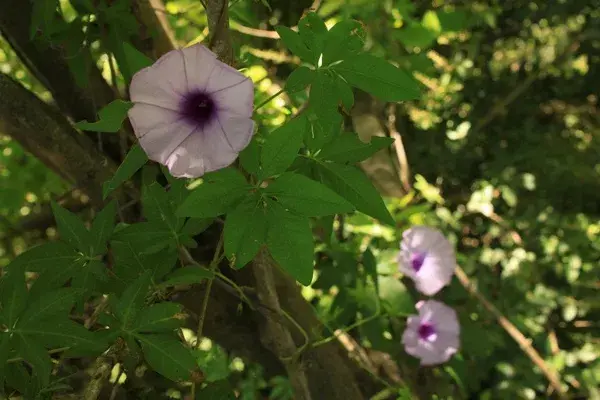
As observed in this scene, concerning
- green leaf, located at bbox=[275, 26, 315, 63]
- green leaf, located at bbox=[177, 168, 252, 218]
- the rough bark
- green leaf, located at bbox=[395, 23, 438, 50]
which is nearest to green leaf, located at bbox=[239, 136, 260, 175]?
green leaf, located at bbox=[177, 168, 252, 218]

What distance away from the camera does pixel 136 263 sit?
770 mm

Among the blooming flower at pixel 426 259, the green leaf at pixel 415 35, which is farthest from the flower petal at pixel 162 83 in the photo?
the green leaf at pixel 415 35

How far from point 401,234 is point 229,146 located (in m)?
0.91

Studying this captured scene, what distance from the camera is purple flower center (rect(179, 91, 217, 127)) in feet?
2.11

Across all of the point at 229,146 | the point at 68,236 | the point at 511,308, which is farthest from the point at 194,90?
the point at 511,308

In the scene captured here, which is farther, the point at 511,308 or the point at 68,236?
the point at 511,308

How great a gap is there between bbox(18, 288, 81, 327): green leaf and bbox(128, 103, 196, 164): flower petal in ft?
0.60

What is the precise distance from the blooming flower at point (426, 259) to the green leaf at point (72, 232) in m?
0.75

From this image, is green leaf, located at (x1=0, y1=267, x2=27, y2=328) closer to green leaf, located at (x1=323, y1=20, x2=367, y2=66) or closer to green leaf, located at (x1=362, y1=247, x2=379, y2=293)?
green leaf, located at (x1=323, y1=20, x2=367, y2=66)

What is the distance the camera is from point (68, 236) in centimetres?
77

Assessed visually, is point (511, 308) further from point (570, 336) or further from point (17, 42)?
point (17, 42)

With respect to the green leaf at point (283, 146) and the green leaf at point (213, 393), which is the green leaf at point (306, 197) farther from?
the green leaf at point (213, 393)

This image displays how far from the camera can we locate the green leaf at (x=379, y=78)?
639 millimetres

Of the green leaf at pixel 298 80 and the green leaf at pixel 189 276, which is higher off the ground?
the green leaf at pixel 298 80
